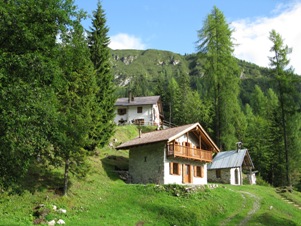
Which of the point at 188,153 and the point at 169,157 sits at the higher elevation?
the point at 188,153

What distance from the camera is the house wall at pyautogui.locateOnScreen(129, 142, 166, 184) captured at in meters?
30.1

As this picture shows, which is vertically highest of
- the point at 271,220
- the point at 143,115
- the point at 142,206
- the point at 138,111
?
the point at 138,111

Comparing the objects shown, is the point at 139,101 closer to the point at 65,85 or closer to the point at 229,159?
the point at 229,159

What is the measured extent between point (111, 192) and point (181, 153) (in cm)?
838

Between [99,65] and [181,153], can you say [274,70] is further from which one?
[99,65]

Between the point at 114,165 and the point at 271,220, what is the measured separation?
1713 cm

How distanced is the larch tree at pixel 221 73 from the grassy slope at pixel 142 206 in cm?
1328

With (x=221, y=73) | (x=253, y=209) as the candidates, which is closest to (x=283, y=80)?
(x=221, y=73)

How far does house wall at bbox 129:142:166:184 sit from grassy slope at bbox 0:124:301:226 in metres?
2.91

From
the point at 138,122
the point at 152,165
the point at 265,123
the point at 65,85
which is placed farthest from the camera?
the point at 138,122

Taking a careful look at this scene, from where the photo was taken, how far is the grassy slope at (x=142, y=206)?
62.2ft

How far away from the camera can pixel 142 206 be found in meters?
22.6

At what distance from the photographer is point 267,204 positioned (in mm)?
26703

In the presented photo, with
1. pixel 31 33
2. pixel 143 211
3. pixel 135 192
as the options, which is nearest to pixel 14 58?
pixel 31 33
